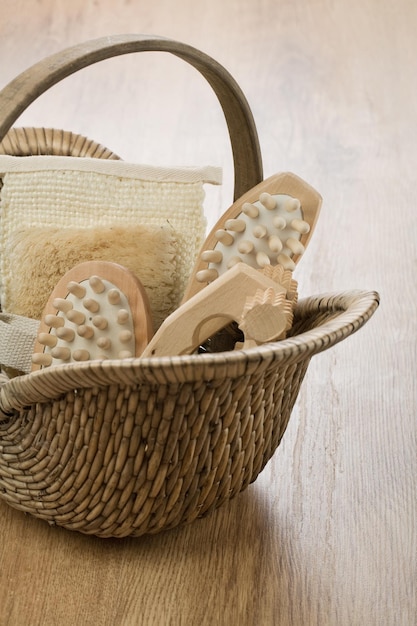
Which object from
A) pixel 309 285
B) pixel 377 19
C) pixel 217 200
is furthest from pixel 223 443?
pixel 377 19

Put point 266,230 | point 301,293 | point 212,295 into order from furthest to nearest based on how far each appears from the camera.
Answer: point 301,293, point 266,230, point 212,295

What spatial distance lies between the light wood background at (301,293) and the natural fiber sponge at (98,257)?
222 mm

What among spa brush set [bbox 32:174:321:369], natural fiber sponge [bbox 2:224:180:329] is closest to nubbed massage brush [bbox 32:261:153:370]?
spa brush set [bbox 32:174:321:369]

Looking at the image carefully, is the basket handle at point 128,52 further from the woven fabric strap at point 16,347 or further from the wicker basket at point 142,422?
the woven fabric strap at point 16,347

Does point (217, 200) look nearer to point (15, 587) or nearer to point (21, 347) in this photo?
point (21, 347)

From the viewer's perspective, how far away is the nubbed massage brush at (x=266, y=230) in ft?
2.75

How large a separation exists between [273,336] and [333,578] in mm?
249

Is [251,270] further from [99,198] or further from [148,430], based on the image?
[99,198]

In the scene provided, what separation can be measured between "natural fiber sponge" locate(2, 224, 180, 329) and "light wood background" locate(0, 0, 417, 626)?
0.22m

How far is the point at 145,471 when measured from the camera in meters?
0.73

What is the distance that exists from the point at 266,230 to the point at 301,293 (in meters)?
0.50

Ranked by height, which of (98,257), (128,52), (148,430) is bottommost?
(148,430)

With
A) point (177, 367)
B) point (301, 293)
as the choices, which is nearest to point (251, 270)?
point (177, 367)

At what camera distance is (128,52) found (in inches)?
31.4
